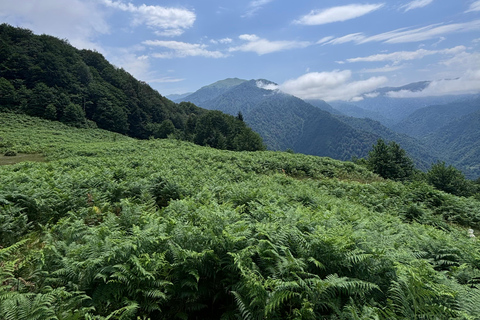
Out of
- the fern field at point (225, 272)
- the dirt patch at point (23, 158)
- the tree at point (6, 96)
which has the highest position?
the tree at point (6, 96)

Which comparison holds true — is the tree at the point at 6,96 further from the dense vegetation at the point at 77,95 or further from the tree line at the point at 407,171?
the tree line at the point at 407,171

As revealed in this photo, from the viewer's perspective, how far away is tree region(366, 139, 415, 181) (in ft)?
124

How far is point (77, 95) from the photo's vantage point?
7538 cm

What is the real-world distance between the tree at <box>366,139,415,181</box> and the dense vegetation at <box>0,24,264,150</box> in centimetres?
3154

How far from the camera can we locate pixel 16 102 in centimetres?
5688

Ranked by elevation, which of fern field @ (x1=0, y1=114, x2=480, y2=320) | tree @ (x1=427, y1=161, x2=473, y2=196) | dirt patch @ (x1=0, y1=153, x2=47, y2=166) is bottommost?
tree @ (x1=427, y1=161, x2=473, y2=196)

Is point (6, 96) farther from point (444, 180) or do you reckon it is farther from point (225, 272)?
point (444, 180)

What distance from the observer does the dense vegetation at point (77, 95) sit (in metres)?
60.5

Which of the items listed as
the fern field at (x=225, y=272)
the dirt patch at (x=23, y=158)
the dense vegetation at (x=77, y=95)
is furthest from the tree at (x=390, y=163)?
the dirt patch at (x=23, y=158)

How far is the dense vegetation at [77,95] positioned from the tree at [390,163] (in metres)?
31.5

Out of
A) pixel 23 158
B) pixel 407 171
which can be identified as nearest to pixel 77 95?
pixel 23 158

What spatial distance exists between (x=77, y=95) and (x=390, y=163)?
88795 millimetres

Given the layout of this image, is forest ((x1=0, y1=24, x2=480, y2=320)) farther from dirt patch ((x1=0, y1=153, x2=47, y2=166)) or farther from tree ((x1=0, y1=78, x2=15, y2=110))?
tree ((x1=0, y1=78, x2=15, y2=110))

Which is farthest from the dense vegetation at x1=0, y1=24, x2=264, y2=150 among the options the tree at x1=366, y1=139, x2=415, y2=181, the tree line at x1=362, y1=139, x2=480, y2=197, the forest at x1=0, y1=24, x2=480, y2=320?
the forest at x1=0, y1=24, x2=480, y2=320
